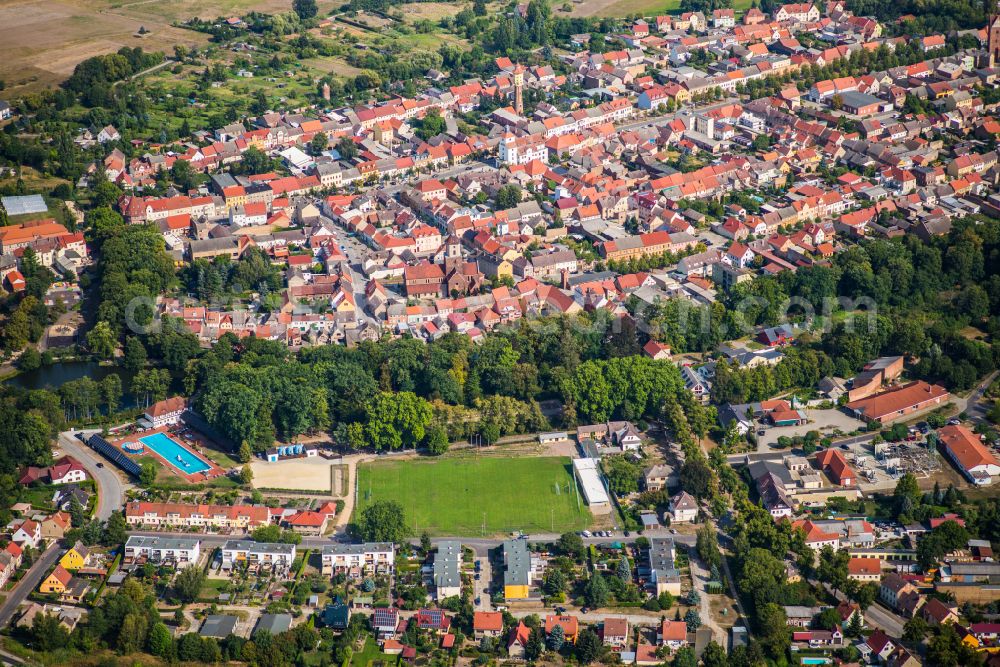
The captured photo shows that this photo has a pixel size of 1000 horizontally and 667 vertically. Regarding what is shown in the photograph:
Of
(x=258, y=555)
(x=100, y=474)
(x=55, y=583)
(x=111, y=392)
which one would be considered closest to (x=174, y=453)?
(x=100, y=474)

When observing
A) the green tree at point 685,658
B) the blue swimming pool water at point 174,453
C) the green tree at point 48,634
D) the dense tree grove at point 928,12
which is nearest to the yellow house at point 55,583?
the green tree at point 48,634

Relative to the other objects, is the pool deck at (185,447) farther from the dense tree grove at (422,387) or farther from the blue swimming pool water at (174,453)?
the dense tree grove at (422,387)

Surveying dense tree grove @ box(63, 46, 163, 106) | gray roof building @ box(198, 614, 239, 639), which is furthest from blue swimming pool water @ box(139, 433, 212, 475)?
dense tree grove @ box(63, 46, 163, 106)

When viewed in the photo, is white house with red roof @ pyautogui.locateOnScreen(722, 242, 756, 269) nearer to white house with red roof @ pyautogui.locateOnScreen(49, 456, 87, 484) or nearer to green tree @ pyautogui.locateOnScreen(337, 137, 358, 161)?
green tree @ pyautogui.locateOnScreen(337, 137, 358, 161)

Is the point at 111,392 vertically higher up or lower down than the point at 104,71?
lower down

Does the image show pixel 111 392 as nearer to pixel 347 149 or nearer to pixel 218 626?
pixel 218 626
